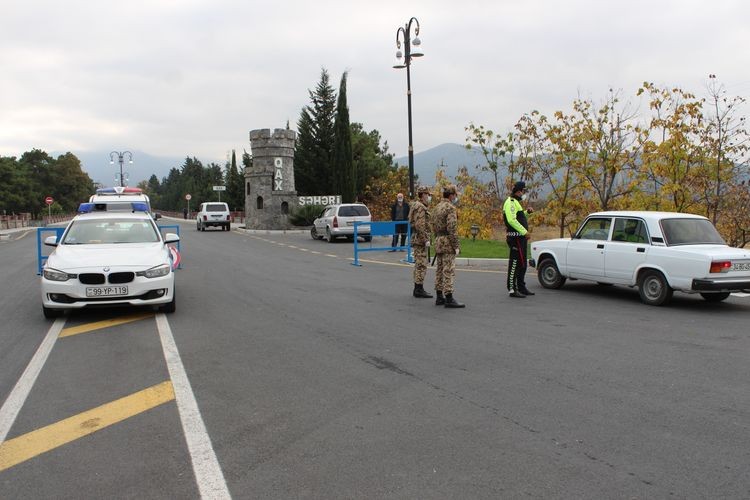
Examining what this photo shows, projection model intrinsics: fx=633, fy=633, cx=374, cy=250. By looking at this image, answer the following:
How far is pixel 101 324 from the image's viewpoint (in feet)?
27.5

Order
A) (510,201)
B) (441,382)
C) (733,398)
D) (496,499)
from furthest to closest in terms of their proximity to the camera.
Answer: (510,201) < (441,382) < (733,398) < (496,499)

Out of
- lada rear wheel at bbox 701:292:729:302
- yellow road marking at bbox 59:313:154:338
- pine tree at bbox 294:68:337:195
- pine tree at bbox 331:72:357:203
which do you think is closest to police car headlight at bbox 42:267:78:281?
yellow road marking at bbox 59:313:154:338

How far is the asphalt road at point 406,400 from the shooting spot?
11.8ft

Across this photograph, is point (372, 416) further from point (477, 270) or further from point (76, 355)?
point (477, 270)

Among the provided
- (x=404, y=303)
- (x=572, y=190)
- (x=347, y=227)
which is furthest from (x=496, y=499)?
(x=347, y=227)

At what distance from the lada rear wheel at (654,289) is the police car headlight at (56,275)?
8389 mm

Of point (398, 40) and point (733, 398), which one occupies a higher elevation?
point (398, 40)

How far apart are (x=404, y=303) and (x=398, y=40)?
1477 centimetres

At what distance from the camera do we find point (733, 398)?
16.5 ft

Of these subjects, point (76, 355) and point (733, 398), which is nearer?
point (733, 398)

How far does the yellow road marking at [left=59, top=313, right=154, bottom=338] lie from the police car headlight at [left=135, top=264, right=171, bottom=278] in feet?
2.03

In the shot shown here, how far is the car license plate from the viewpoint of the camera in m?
8.34

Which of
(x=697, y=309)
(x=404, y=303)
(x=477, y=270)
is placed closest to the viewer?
(x=697, y=309)

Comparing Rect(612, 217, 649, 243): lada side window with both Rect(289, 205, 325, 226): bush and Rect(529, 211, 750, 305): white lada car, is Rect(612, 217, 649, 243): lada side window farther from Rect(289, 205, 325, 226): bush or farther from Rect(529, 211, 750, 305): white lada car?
Rect(289, 205, 325, 226): bush
